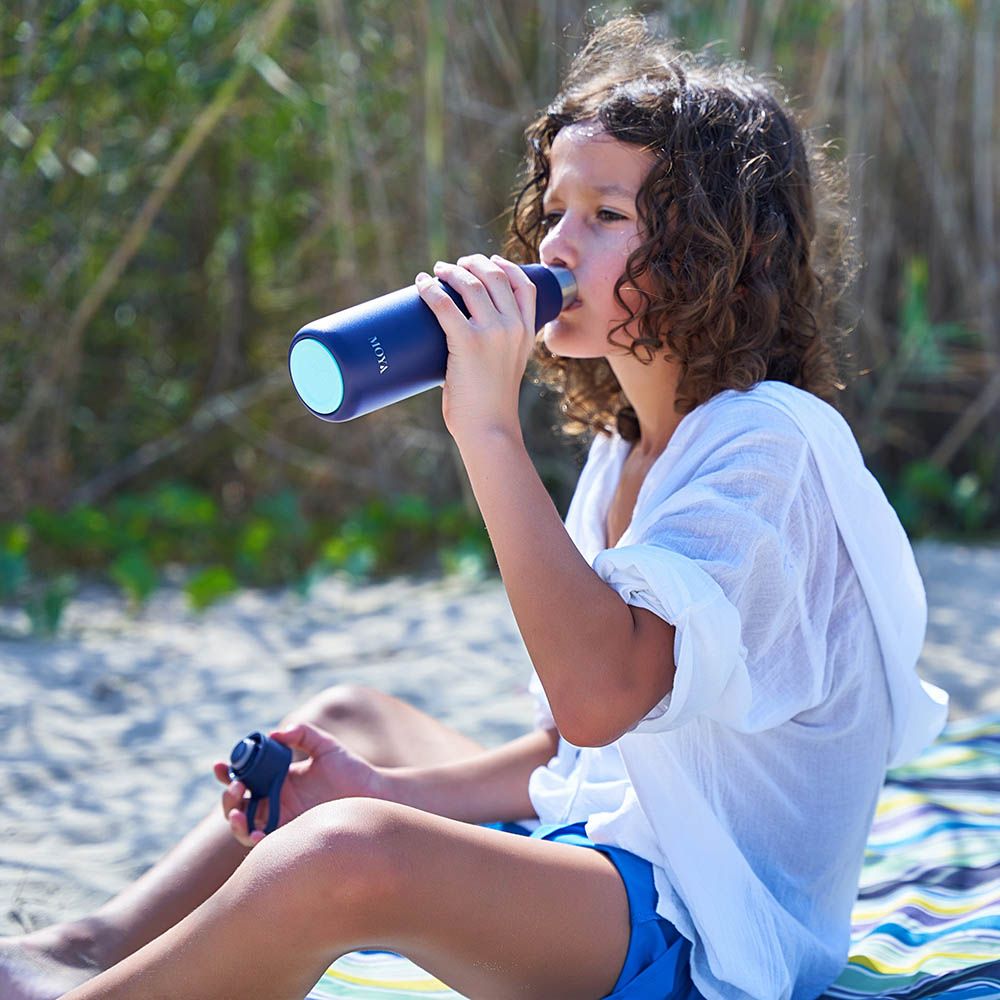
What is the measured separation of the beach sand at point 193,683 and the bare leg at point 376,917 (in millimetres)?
618

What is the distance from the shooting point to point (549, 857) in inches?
50.4

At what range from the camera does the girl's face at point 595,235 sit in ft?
4.52

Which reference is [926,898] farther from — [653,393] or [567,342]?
[567,342]

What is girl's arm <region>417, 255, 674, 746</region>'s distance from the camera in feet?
3.85

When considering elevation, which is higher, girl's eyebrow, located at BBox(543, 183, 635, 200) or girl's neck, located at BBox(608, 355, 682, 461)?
girl's eyebrow, located at BBox(543, 183, 635, 200)

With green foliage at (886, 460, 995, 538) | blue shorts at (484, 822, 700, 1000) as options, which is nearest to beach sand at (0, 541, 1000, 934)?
green foliage at (886, 460, 995, 538)

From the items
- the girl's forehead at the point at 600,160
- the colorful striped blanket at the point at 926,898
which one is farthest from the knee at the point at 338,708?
the girl's forehead at the point at 600,160

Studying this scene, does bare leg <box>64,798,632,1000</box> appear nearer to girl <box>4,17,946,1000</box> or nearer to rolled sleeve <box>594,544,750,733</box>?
girl <box>4,17,946,1000</box>

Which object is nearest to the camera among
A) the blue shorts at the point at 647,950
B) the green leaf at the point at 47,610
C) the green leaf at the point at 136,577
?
the blue shorts at the point at 647,950

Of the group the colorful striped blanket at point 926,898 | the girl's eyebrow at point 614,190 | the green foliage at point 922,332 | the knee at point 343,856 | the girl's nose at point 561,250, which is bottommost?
the colorful striped blanket at point 926,898

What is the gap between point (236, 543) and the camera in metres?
4.07

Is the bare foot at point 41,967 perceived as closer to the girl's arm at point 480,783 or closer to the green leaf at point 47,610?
the girl's arm at point 480,783

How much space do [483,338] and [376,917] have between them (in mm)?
528

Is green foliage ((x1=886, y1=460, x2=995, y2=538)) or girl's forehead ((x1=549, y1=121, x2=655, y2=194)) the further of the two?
green foliage ((x1=886, y1=460, x2=995, y2=538))
